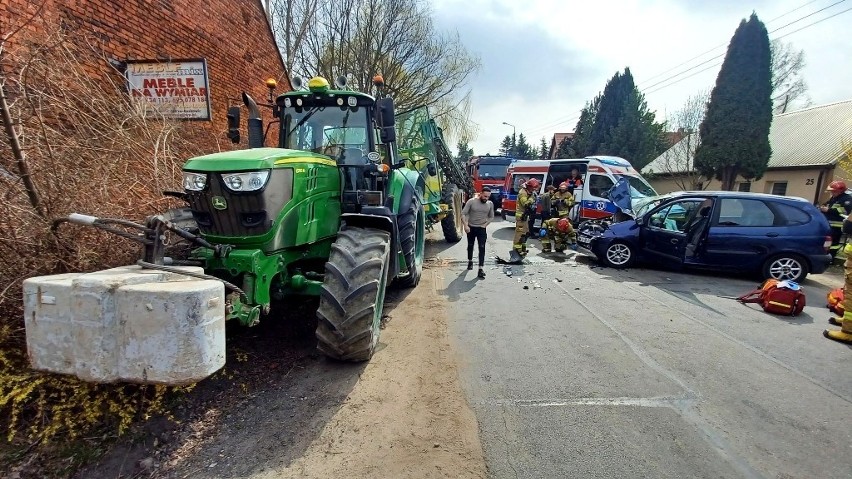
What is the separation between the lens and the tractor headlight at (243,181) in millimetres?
3119

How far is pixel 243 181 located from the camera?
3.12m

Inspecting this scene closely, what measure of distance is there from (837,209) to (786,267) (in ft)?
9.13

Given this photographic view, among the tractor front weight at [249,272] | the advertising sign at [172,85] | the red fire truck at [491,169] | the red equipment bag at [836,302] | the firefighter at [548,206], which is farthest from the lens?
the red fire truck at [491,169]

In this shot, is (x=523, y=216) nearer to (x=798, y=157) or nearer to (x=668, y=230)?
(x=668, y=230)

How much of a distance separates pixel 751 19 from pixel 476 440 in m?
25.2

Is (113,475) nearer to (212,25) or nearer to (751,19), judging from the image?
(212,25)

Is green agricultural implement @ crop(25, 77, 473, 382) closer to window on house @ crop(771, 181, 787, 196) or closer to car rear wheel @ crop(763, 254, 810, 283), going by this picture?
car rear wheel @ crop(763, 254, 810, 283)

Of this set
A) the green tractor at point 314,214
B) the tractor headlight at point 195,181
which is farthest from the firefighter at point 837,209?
the tractor headlight at point 195,181

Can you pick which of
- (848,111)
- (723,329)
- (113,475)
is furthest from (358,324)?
(848,111)

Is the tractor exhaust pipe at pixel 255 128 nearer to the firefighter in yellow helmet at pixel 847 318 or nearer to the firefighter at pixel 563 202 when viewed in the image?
the firefighter in yellow helmet at pixel 847 318

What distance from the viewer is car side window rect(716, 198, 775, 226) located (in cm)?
694

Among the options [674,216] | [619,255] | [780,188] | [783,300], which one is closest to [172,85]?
[619,255]

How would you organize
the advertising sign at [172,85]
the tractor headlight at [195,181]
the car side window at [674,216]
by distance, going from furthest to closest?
the car side window at [674,216] → the advertising sign at [172,85] → the tractor headlight at [195,181]

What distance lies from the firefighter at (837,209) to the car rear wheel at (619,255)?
4069 mm
